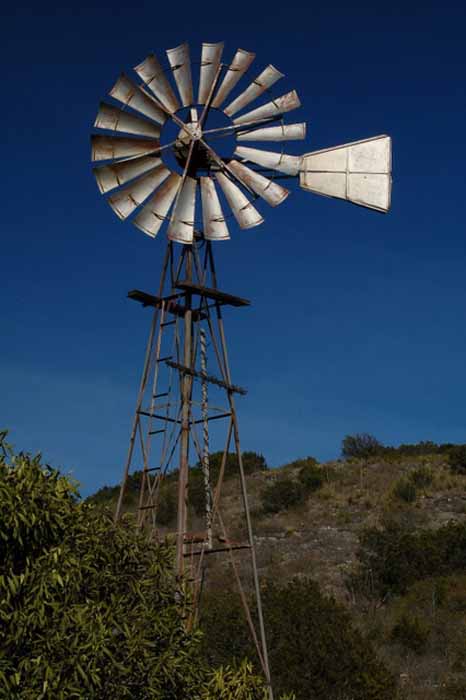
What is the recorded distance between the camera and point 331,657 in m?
21.4

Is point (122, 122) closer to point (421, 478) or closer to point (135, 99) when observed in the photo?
point (135, 99)

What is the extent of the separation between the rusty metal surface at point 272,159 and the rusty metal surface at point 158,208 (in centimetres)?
127

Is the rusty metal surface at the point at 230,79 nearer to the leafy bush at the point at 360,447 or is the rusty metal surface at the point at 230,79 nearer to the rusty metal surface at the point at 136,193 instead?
the rusty metal surface at the point at 136,193

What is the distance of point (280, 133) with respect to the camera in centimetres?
1662

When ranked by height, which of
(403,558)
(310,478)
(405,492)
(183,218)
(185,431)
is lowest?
(185,431)

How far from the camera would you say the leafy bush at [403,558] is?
1304 inches


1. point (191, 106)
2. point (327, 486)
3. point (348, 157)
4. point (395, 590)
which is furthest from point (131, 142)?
point (327, 486)

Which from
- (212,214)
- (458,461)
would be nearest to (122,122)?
(212,214)

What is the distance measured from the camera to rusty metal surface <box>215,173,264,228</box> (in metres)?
16.1

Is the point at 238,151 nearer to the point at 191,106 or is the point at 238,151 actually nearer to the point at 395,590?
the point at 191,106

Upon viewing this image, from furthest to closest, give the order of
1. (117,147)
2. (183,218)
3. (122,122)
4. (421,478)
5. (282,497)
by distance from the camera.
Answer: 1. (421,478)
2. (282,497)
3. (117,147)
4. (122,122)
5. (183,218)

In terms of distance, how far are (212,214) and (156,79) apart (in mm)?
2500

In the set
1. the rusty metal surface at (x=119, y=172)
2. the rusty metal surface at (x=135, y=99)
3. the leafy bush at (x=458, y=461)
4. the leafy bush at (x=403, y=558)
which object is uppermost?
the leafy bush at (x=458, y=461)

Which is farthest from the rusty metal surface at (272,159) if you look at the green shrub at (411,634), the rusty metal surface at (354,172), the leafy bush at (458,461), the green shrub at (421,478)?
the leafy bush at (458,461)
